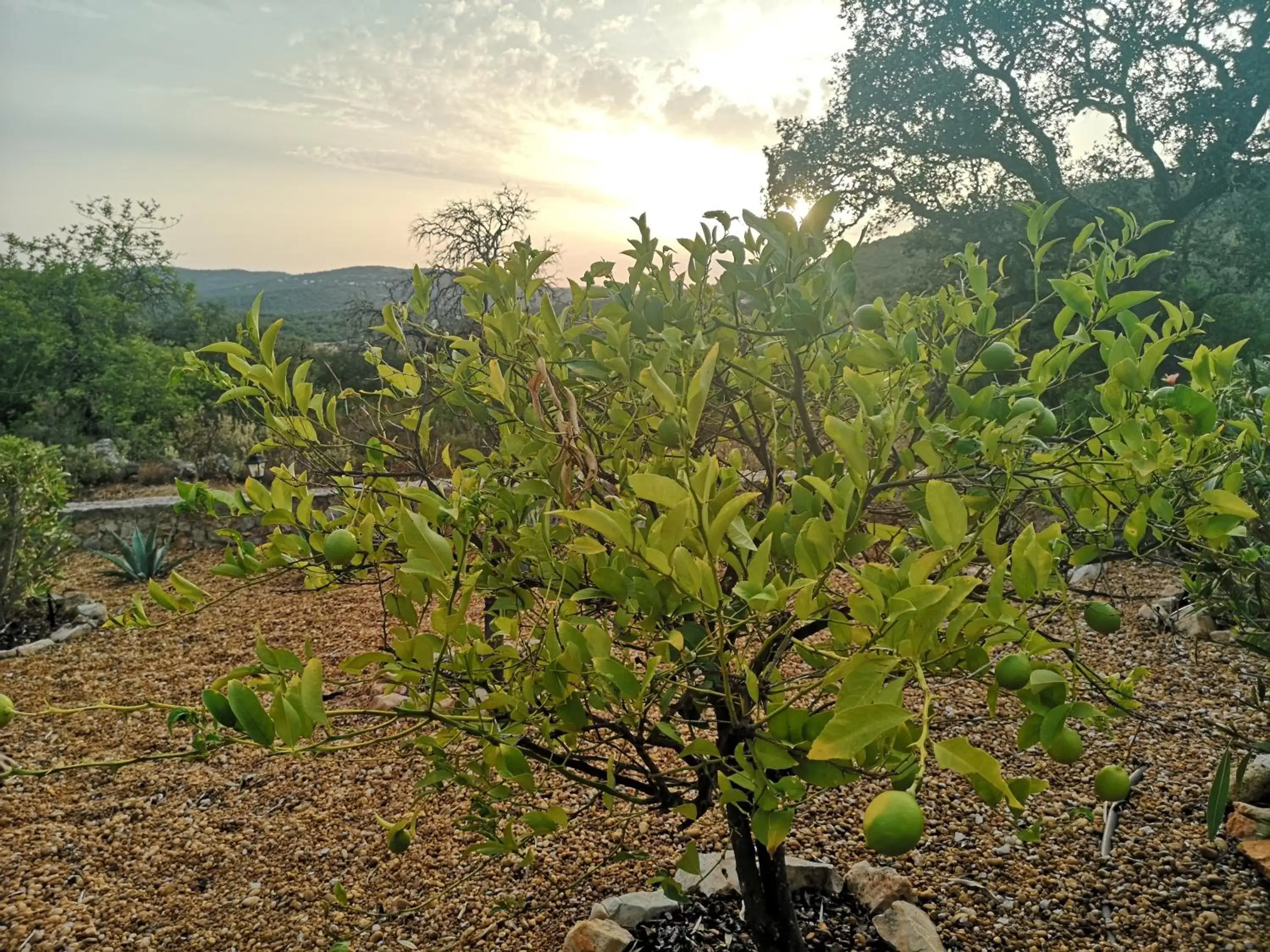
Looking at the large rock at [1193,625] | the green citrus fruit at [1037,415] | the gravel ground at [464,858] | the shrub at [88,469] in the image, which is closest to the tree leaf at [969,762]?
the green citrus fruit at [1037,415]

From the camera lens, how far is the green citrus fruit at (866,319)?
3.55 ft

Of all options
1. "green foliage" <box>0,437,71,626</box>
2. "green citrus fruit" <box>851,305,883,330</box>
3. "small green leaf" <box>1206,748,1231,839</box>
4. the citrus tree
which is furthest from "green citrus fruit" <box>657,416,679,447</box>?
"green foliage" <box>0,437,71,626</box>

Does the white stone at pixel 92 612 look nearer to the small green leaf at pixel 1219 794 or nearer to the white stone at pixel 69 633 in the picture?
the white stone at pixel 69 633

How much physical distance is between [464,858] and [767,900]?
1.14 meters

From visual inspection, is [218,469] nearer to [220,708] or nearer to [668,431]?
[668,431]

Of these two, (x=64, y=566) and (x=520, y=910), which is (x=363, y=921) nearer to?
(x=520, y=910)

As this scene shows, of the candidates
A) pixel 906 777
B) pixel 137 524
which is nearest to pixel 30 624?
pixel 137 524

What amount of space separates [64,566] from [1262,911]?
717 cm

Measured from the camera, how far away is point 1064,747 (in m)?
0.79

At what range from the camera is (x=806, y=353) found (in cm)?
137

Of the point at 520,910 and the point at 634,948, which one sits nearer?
the point at 634,948

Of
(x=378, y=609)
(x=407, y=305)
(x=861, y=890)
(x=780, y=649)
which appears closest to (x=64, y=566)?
(x=378, y=609)

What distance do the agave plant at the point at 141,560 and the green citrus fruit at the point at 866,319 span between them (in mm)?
6475

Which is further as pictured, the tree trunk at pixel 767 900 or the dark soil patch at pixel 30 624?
the dark soil patch at pixel 30 624
